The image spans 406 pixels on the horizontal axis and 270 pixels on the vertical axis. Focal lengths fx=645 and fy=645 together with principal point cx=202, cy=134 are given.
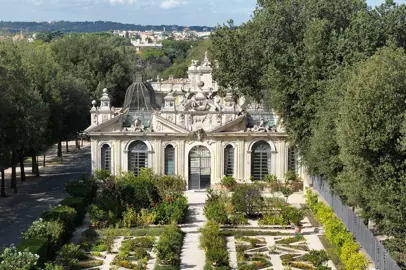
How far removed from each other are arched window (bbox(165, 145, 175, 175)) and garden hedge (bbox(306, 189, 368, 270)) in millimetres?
11469

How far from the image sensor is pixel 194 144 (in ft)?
150

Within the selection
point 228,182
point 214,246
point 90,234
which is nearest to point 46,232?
point 90,234

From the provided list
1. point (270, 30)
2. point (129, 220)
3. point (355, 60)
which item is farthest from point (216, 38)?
point (129, 220)

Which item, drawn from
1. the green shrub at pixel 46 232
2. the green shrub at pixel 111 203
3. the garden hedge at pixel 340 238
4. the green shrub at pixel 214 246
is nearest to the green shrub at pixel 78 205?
the green shrub at pixel 111 203

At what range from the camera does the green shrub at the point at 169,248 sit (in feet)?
95.1

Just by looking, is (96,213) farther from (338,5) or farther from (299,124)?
(338,5)

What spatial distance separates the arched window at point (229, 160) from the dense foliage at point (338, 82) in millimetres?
4678

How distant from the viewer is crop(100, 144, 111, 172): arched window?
45963 millimetres

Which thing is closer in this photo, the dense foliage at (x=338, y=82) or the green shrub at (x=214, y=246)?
the dense foliage at (x=338, y=82)

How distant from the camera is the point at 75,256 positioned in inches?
1155

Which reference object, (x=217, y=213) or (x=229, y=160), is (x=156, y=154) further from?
(x=217, y=213)

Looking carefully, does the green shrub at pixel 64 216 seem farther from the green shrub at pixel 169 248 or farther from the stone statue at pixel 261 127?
the stone statue at pixel 261 127

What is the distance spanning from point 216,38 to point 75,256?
30.6 m

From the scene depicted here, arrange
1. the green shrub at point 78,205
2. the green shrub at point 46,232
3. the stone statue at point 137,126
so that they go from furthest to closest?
the stone statue at point 137,126 < the green shrub at point 78,205 < the green shrub at point 46,232
